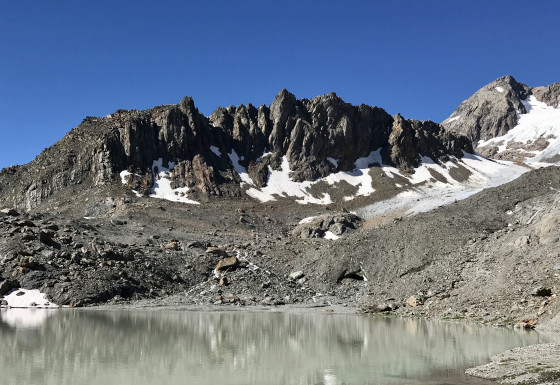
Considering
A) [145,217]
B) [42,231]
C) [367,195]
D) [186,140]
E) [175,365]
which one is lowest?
[175,365]

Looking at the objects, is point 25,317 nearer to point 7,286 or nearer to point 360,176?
point 7,286

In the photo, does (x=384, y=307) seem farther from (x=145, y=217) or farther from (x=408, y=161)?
(x=408, y=161)

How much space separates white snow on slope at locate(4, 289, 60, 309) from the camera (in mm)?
44062

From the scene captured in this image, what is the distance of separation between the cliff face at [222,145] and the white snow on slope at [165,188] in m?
1.23

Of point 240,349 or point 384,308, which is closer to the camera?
point 240,349

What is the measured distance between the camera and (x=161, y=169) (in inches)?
4532

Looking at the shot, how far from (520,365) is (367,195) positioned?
348 ft

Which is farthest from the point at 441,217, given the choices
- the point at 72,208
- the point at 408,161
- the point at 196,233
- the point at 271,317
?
the point at 408,161

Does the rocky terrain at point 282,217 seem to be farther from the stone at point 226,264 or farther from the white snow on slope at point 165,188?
the white snow on slope at point 165,188

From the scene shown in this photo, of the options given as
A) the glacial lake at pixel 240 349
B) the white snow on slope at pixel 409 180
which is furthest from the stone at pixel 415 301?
the white snow on slope at pixel 409 180

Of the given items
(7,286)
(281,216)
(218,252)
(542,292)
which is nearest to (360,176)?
(281,216)

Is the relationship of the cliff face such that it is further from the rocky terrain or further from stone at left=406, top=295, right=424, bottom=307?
stone at left=406, top=295, right=424, bottom=307

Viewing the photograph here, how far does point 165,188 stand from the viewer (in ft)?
360

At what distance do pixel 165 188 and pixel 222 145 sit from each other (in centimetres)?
2652
